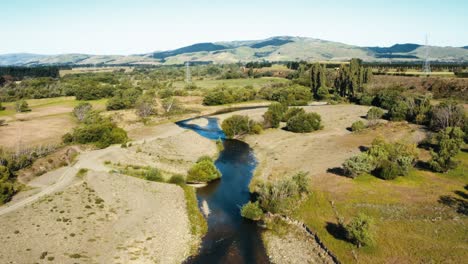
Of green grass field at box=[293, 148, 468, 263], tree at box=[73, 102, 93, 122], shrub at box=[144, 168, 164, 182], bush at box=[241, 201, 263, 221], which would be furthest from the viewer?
tree at box=[73, 102, 93, 122]

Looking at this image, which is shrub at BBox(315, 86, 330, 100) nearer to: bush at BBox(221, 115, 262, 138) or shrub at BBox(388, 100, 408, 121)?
shrub at BBox(388, 100, 408, 121)

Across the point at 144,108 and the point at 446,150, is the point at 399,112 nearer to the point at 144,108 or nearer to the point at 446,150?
the point at 446,150

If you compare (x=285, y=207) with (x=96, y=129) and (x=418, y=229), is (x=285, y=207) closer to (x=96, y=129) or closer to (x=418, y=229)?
(x=418, y=229)

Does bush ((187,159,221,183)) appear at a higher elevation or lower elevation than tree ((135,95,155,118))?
lower

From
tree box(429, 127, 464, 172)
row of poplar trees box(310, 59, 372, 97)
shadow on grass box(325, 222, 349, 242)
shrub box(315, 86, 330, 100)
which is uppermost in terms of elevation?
row of poplar trees box(310, 59, 372, 97)

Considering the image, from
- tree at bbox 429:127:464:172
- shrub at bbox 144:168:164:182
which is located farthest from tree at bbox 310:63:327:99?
shrub at bbox 144:168:164:182

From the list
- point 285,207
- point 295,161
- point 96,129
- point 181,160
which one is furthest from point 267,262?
point 96,129

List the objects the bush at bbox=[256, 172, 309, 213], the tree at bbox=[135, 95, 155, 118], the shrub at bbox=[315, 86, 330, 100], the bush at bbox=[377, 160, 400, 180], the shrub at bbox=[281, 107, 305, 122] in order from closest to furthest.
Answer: the bush at bbox=[256, 172, 309, 213]
the bush at bbox=[377, 160, 400, 180]
the shrub at bbox=[281, 107, 305, 122]
the tree at bbox=[135, 95, 155, 118]
the shrub at bbox=[315, 86, 330, 100]

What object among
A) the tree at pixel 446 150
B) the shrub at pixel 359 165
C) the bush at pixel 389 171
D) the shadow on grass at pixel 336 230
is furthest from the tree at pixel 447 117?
the shadow on grass at pixel 336 230
